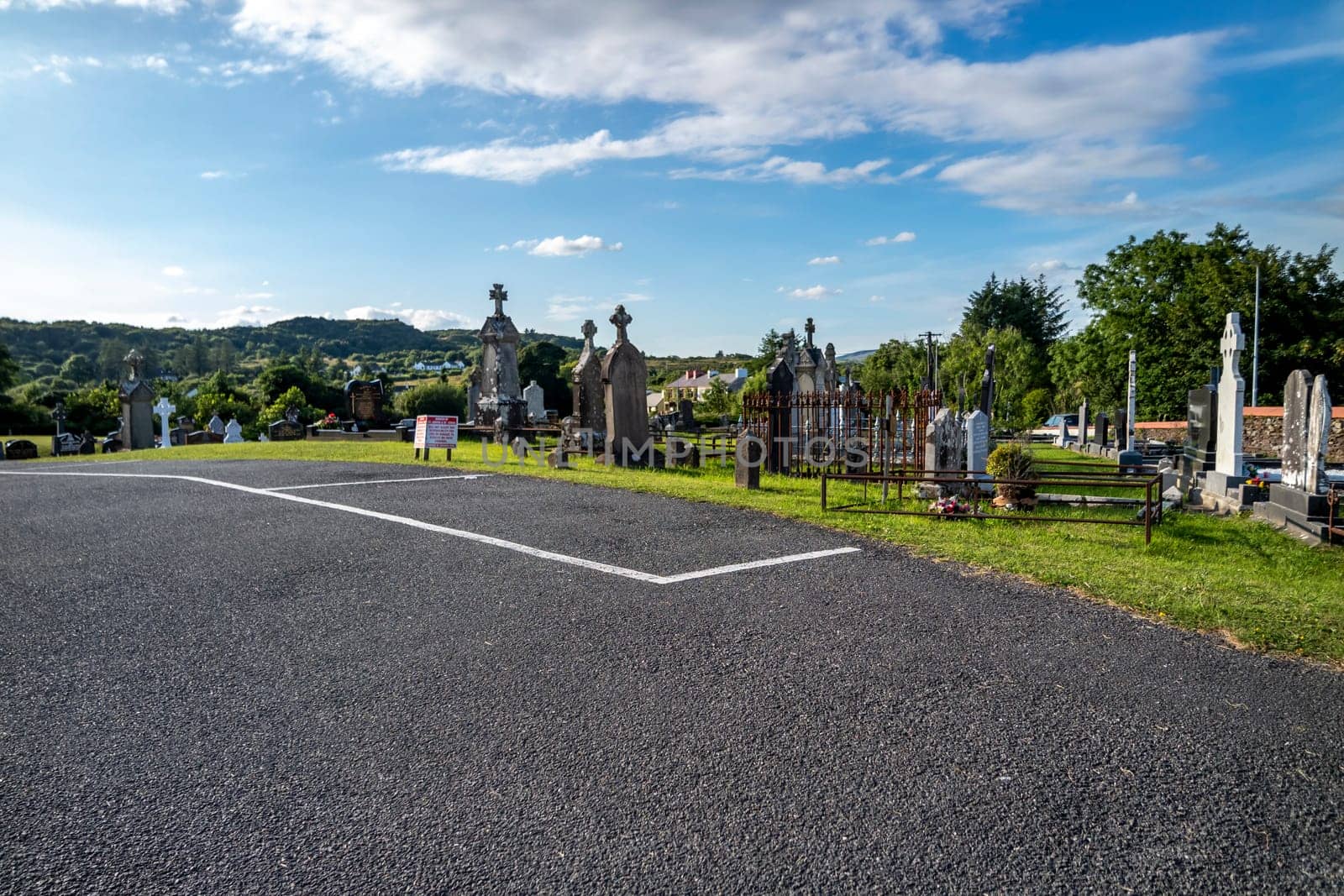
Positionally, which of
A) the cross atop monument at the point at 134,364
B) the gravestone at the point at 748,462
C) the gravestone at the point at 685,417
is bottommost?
the gravestone at the point at 748,462

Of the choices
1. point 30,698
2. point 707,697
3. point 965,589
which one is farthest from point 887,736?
point 30,698

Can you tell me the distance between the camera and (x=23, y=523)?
8844 millimetres

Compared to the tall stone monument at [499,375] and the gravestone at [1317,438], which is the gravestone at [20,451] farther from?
the gravestone at [1317,438]

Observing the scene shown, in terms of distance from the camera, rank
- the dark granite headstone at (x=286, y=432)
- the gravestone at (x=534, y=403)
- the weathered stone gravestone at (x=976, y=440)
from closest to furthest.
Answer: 1. the weathered stone gravestone at (x=976, y=440)
2. the gravestone at (x=534, y=403)
3. the dark granite headstone at (x=286, y=432)

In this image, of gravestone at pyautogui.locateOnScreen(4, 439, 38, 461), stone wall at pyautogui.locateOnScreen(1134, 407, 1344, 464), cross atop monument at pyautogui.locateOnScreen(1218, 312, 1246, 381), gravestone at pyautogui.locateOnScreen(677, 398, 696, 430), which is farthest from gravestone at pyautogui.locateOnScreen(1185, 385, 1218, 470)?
gravestone at pyautogui.locateOnScreen(4, 439, 38, 461)

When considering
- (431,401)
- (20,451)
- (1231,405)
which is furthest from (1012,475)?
(431,401)

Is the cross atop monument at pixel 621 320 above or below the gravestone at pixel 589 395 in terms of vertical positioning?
above

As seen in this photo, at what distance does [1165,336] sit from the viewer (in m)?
35.1

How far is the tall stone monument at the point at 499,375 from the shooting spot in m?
22.8

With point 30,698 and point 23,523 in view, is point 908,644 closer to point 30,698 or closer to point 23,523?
point 30,698

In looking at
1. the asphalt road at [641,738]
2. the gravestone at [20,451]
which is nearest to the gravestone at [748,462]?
the asphalt road at [641,738]

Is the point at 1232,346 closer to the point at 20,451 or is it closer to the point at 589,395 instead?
the point at 589,395

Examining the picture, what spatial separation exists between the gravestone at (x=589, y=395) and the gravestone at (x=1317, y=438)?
42.8ft

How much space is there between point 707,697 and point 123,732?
286 cm
